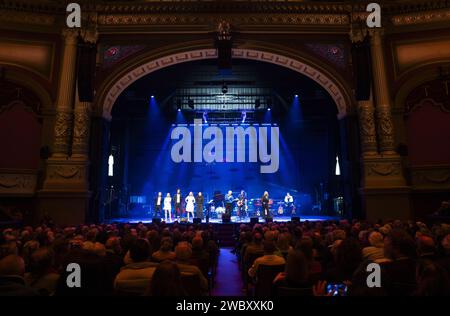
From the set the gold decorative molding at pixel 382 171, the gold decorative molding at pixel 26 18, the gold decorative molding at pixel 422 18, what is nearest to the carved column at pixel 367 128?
the gold decorative molding at pixel 382 171

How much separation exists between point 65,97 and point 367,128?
35.3 feet

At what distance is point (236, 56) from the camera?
516 inches

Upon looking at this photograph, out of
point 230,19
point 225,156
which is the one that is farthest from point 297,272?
point 225,156

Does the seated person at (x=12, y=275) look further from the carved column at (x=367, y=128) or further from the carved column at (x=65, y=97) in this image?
the carved column at (x=367, y=128)

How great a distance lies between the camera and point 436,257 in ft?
11.9

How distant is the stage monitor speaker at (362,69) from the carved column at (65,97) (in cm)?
1014

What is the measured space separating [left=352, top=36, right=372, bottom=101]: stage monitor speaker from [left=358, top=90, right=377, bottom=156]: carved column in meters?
0.54

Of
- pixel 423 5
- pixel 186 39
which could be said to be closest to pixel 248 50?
pixel 186 39

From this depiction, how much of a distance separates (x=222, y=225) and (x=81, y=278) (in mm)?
8880

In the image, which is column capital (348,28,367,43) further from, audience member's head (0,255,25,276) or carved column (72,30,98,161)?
audience member's head (0,255,25,276)

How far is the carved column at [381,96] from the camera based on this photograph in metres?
11.1

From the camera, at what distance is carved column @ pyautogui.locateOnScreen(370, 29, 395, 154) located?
11.1m

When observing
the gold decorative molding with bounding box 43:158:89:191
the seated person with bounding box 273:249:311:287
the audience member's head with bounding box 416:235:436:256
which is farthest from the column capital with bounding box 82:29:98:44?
the audience member's head with bounding box 416:235:436:256

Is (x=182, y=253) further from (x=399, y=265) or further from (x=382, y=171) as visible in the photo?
(x=382, y=171)
